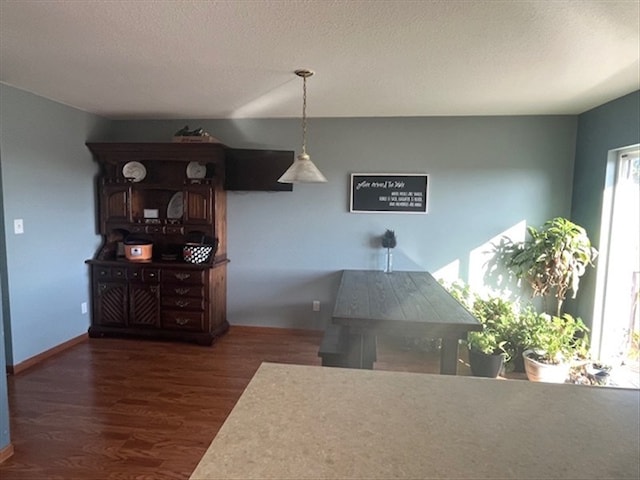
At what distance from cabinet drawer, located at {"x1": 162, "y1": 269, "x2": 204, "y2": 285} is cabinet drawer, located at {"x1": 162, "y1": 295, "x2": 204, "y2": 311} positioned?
17cm

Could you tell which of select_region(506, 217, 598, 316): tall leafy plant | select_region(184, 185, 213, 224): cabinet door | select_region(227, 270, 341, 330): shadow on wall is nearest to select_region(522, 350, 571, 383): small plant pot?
select_region(506, 217, 598, 316): tall leafy plant

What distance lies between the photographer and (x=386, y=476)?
2.14 feet

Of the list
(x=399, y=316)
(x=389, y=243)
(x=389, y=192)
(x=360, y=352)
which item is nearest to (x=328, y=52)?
(x=399, y=316)

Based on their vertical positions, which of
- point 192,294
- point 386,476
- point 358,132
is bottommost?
point 192,294

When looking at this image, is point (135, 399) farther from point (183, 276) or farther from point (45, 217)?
point (45, 217)

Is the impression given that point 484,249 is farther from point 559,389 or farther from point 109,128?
point 109,128

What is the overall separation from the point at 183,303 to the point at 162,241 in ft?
2.66

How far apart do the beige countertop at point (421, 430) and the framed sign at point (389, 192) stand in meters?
3.27

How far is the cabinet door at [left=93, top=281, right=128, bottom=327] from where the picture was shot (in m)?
4.12

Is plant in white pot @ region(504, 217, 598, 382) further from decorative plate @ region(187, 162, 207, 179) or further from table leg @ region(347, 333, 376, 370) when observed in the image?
decorative plate @ region(187, 162, 207, 179)

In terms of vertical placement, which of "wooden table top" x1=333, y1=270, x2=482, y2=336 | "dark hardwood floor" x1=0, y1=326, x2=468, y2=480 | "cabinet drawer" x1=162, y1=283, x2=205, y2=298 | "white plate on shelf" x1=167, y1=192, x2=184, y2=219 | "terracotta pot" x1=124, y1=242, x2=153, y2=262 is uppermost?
"white plate on shelf" x1=167, y1=192, x2=184, y2=219

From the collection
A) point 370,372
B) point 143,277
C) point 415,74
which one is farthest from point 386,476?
point 143,277

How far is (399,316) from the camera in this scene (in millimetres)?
2385

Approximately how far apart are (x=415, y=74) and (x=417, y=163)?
1.45 metres
